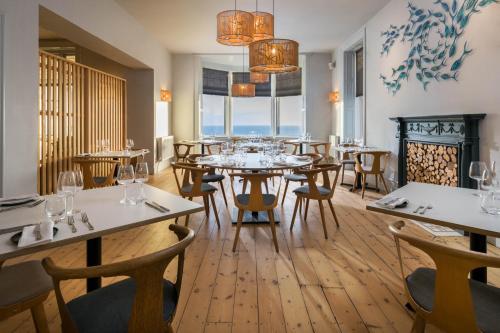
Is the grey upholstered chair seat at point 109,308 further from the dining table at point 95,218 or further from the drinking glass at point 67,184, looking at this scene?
the drinking glass at point 67,184

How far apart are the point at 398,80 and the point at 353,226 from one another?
2.97 meters

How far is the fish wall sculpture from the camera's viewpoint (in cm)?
409

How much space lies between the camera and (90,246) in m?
1.91

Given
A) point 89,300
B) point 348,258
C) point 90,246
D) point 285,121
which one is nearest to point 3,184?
point 90,246

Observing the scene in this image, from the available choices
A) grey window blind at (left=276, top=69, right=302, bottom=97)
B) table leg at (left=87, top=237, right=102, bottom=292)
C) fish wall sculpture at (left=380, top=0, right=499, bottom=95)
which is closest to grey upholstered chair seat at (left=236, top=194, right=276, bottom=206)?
table leg at (left=87, top=237, right=102, bottom=292)

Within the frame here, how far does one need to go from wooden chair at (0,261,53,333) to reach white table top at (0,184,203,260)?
28cm

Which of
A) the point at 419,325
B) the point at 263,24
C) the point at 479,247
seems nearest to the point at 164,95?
the point at 263,24

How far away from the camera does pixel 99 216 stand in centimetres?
176

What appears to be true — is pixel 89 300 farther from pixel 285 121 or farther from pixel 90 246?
pixel 285 121

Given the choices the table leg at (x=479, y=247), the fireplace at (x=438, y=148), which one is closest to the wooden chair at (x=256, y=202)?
the table leg at (x=479, y=247)

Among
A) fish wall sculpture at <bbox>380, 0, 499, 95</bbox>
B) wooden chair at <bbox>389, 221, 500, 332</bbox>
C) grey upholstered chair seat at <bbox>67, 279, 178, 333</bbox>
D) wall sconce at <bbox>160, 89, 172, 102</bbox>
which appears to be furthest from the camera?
wall sconce at <bbox>160, 89, 172, 102</bbox>

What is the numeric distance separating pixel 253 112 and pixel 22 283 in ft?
34.9

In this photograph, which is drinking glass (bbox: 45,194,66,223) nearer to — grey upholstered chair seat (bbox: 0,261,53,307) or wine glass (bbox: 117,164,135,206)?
grey upholstered chair seat (bbox: 0,261,53,307)

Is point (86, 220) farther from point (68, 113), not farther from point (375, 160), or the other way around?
point (375, 160)
